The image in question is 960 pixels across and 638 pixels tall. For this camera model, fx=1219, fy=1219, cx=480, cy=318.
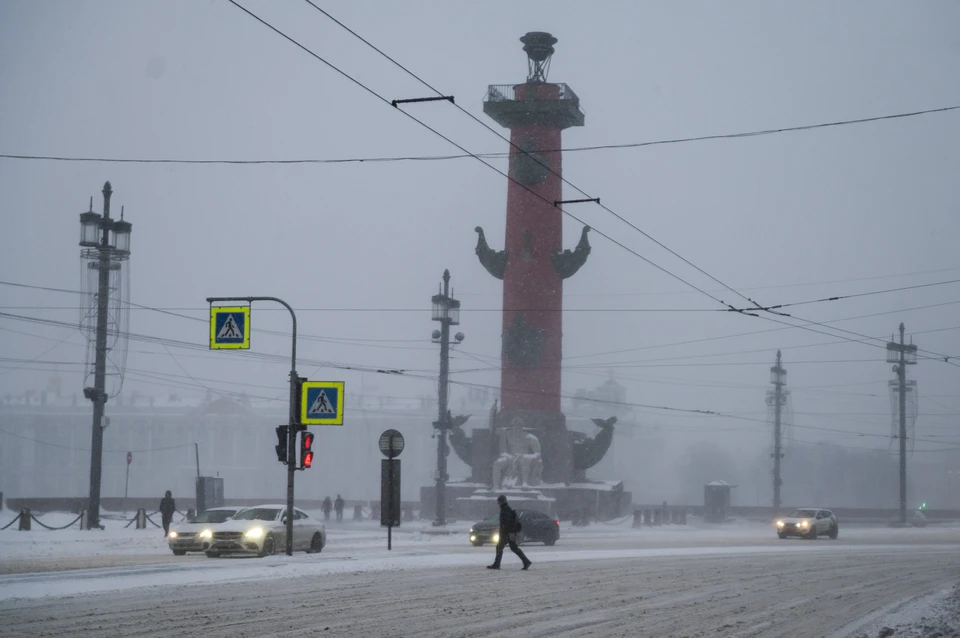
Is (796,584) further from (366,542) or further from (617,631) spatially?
(366,542)

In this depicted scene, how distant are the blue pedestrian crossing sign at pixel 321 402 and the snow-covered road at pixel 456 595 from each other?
3.24m

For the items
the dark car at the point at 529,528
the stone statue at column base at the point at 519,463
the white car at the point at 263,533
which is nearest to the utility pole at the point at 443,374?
A: the stone statue at column base at the point at 519,463

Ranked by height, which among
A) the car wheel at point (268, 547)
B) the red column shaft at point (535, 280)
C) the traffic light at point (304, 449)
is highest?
the red column shaft at point (535, 280)

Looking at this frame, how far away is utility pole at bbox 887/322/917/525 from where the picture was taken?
214 ft

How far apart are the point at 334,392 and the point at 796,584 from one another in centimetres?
1129

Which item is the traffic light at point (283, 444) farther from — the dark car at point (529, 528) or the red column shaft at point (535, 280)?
the red column shaft at point (535, 280)

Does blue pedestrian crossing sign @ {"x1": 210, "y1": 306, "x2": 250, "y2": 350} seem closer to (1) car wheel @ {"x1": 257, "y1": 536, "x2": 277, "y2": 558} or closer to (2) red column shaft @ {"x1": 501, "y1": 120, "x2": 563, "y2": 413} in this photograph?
(1) car wheel @ {"x1": 257, "y1": 536, "x2": 277, "y2": 558}

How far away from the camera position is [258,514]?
2930 cm

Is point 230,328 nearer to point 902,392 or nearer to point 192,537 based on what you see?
point 192,537

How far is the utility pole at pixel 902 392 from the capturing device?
6538 cm

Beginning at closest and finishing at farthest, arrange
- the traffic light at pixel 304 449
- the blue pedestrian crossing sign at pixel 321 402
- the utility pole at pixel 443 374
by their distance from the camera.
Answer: the traffic light at pixel 304 449, the blue pedestrian crossing sign at pixel 321 402, the utility pole at pixel 443 374

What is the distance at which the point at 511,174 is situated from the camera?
60844mm

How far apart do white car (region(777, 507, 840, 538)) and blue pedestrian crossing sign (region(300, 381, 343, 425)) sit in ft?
80.7

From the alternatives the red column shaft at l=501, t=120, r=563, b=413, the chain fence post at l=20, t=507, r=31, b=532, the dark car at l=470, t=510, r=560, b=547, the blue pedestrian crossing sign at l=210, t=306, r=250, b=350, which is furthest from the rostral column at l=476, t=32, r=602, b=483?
the blue pedestrian crossing sign at l=210, t=306, r=250, b=350
